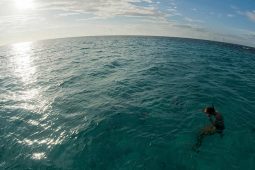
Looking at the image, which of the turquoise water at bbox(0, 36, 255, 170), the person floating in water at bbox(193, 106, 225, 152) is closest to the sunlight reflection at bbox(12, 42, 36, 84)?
the turquoise water at bbox(0, 36, 255, 170)

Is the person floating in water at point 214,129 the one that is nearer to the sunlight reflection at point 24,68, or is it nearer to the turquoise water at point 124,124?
the turquoise water at point 124,124

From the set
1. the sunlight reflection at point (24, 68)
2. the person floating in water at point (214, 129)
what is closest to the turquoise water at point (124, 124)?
the person floating in water at point (214, 129)

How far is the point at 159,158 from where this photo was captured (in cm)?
1057

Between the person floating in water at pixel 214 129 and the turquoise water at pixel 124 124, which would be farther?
the person floating in water at pixel 214 129

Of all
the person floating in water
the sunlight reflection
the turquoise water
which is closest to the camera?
the turquoise water

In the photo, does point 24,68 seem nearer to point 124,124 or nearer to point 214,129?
point 124,124

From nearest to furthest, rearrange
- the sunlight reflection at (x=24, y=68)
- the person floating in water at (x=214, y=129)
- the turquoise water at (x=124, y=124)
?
1. the turquoise water at (x=124, y=124)
2. the person floating in water at (x=214, y=129)
3. the sunlight reflection at (x=24, y=68)

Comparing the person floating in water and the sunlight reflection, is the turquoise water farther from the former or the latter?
the sunlight reflection

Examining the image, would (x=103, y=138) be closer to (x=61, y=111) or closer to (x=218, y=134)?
(x=61, y=111)

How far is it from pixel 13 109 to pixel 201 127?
50.3 feet

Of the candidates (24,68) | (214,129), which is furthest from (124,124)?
(24,68)

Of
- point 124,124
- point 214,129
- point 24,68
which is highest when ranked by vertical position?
point 214,129

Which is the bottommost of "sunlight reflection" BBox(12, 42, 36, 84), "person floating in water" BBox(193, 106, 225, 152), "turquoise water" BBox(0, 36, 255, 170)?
"sunlight reflection" BBox(12, 42, 36, 84)

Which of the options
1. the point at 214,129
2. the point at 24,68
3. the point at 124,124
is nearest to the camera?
the point at 214,129
